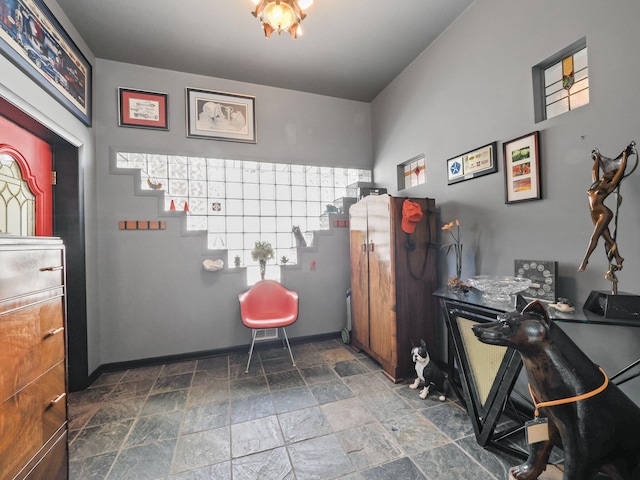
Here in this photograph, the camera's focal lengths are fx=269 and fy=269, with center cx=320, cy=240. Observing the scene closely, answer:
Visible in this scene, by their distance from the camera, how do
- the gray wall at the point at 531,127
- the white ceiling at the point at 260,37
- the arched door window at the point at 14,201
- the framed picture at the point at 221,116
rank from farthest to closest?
the framed picture at the point at 221,116, the white ceiling at the point at 260,37, the arched door window at the point at 14,201, the gray wall at the point at 531,127

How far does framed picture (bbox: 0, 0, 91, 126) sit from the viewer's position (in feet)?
5.44

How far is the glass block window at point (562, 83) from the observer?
168 centimetres

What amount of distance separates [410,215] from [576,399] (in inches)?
63.8

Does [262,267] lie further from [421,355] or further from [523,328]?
[523,328]

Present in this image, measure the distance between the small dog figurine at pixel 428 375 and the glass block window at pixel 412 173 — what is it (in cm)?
177

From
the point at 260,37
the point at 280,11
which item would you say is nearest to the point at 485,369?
the point at 280,11

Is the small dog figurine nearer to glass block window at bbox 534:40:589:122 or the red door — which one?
glass block window at bbox 534:40:589:122

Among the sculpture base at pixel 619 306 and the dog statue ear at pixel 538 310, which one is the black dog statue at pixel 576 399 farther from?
the sculpture base at pixel 619 306

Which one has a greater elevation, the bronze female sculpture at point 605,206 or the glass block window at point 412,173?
the glass block window at point 412,173

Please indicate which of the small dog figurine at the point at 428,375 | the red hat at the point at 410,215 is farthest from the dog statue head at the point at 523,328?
the red hat at the point at 410,215

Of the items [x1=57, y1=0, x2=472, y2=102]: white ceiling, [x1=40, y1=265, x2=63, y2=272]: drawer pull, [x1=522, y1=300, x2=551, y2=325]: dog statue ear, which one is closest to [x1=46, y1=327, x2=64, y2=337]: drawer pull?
[x1=40, y1=265, x2=63, y2=272]: drawer pull

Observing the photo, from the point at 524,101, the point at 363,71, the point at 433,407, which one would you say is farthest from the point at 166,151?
the point at 433,407

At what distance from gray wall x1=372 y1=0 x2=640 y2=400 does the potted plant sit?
189 centimetres

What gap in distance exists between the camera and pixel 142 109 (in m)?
2.98
